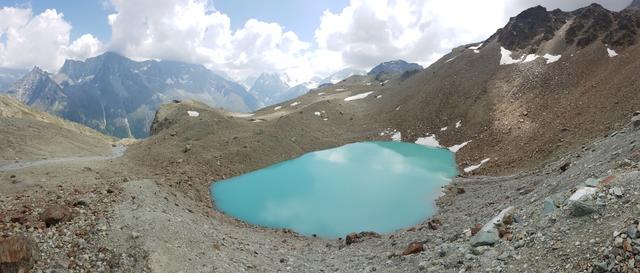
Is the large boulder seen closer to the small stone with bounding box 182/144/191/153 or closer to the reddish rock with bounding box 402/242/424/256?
the reddish rock with bounding box 402/242/424/256

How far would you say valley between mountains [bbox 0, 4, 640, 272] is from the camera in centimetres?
1565

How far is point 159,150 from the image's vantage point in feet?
201

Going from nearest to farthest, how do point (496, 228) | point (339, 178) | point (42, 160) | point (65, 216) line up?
point (496, 228), point (65, 216), point (42, 160), point (339, 178)

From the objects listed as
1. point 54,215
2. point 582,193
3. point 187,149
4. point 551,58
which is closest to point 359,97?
point 551,58

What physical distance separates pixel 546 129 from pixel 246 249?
43567 millimetres

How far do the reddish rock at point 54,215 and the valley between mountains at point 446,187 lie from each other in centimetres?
6

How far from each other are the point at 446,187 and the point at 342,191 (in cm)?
1192

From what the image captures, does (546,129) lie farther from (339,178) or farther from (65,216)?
(65,216)

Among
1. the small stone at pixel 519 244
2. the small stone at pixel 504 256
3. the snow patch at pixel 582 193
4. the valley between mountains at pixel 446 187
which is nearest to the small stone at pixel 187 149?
the valley between mountains at pixel 446 187

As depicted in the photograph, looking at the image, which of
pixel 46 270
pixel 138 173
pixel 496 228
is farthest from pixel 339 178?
pixel 46 270

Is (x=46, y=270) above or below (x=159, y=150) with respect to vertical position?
below

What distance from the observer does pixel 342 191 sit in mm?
46125

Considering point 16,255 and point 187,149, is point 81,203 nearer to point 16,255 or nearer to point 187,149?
point 16,255

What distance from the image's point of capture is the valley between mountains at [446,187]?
15648mm
